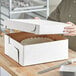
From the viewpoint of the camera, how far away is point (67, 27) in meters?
1.66

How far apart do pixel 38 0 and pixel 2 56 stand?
229 centimetres

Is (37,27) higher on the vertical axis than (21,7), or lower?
higher

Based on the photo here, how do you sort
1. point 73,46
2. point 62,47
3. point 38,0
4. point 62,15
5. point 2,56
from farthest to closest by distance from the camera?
point 38,0
point 62,15
point 73,46
point 2,56
point 62,47

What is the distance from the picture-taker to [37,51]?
155cm

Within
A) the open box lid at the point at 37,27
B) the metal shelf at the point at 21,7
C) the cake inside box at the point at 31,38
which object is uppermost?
the open box lid at the point at 37,27

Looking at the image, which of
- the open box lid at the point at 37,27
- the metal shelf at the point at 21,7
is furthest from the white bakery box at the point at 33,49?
the metal shelf at the point at 21,7

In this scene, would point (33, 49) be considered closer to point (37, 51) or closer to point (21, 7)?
point (37, 51)

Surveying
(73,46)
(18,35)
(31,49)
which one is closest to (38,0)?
(73,46)

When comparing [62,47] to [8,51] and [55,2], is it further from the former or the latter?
[55,2]

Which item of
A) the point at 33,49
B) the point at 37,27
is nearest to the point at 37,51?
the point at 33,49

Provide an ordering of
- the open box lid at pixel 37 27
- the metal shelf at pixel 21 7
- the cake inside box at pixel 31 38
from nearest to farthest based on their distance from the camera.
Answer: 1. the open box lid at pixel 37 27
2. the cake inside box at pixel 31 38
3. the metal shelf at pixel 21 7

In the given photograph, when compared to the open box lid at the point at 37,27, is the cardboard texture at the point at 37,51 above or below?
below

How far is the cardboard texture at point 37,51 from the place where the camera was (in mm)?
1535

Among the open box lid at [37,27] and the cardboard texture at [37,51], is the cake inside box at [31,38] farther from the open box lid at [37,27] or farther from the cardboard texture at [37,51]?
the open box lid at [37,27]
